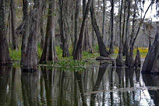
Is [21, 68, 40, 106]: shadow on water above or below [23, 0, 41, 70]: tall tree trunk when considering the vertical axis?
below

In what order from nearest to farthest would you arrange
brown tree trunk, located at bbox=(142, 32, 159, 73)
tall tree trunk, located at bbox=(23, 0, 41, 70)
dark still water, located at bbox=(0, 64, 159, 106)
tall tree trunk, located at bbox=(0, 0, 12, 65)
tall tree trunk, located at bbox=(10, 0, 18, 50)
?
dark still water, located at bbox=(0, 64, 159, 106), brown tree trunk, located at bbox=(142, 32, 159, 73), tall tree trunk, located at bbox=(23, 0, 41, 70), tall tree trunk, located at bbox=(0, 0, 12, 65), tall tree trunk, located at bbox=(10, 0, 18, 50)

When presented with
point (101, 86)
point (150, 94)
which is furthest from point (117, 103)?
point (101, 86)

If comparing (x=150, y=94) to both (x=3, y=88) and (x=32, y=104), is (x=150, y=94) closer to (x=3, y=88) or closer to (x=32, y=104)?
(x=32, y=104)

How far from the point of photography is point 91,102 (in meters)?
7.22

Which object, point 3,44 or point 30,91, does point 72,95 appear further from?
point 3,44

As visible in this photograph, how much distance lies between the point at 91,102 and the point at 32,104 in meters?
1.62

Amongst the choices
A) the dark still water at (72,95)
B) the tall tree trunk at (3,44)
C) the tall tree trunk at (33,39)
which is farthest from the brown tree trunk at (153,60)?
the tall tree trunk at (3,44)

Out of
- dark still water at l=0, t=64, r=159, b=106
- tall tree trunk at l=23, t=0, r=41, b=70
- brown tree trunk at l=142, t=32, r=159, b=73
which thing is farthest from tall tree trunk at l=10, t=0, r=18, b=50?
dark still water at l=0, t=64, r=159, b=106

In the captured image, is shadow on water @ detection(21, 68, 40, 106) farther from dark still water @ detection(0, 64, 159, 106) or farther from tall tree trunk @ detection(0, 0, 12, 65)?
tall tree trunk @ detection(0, 0, 12, 65)

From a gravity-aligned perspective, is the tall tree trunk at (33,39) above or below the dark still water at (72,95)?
above

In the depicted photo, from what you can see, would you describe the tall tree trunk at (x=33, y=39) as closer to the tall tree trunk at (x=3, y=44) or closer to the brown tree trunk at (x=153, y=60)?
the tall tree trunk at (x=3, y=44)

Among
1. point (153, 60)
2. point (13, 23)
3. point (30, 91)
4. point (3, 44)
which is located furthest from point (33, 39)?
point (13, 23)

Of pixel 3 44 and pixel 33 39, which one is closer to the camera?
pixel 33 39

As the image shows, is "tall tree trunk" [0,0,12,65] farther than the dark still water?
Yes
